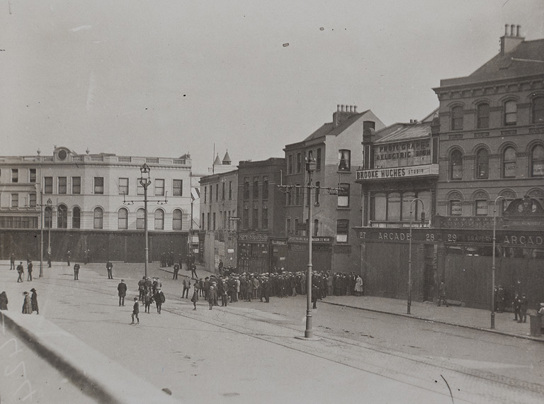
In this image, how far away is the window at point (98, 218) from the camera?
68875 mm

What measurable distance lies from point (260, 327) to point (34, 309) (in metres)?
10.0

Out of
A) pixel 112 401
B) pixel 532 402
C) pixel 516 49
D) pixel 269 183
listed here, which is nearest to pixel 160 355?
pixel 532 402

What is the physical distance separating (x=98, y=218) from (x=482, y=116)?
1785 inches

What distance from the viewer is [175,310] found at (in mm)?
32250

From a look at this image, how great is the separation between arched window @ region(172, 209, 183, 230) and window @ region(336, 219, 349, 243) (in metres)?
27.5

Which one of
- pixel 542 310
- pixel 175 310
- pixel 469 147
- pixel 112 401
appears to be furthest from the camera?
pixel 469 147

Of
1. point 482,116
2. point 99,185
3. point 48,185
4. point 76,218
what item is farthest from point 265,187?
point 48,185

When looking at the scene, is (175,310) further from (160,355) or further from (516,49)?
(516,49)

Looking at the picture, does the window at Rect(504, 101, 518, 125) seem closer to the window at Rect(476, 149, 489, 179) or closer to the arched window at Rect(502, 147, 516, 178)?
the arched window at Rect(502, 147, 516, 178)

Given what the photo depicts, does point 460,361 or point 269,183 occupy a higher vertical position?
point 269,183

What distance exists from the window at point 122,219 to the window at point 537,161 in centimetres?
4631

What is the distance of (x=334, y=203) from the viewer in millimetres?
48531

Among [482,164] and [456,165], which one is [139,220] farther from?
[482,164]

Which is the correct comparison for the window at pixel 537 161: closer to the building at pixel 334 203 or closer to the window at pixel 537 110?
the window at pixel 537 110
